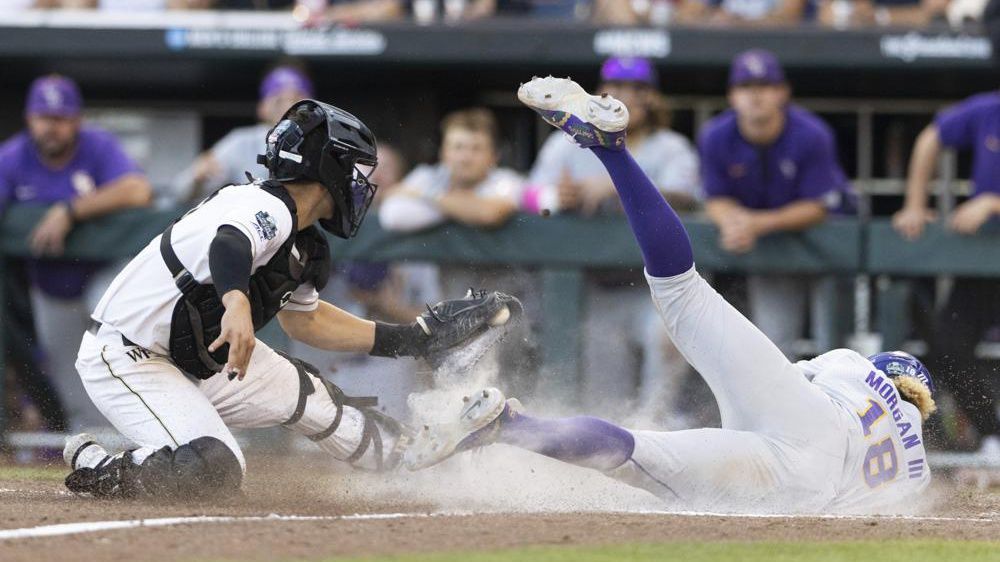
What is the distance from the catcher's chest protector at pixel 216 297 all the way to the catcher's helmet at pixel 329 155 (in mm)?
99

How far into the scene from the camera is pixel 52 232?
8156 millimetres

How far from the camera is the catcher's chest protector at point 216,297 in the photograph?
5.32 metres

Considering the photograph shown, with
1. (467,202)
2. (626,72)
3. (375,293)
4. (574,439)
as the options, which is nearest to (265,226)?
(574,439)

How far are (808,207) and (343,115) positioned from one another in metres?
3.32

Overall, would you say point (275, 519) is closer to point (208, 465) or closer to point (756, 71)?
point (208, 465)

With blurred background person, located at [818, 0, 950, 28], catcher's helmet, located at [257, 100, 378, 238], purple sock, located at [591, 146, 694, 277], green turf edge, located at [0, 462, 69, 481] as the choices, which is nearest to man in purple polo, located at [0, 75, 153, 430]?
green turf edge, located at [0, 462, 69, 481]

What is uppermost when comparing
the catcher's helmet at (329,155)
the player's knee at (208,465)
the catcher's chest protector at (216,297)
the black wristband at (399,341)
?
the catcher's helmet at (329,155)

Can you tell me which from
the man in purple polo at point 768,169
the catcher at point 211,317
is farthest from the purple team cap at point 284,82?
the catcher at point 211,317

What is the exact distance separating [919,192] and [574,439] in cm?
377

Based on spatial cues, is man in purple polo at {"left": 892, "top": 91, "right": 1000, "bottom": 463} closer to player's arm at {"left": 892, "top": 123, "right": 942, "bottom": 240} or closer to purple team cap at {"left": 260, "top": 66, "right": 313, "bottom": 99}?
player's arm at {"left": 892, "top": 123, "right": 942, "bottom": 240}

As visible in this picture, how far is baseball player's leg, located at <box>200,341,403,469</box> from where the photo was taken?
572 centimetres

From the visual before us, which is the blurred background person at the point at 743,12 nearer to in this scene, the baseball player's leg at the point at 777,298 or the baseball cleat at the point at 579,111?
the baseball player's leg at the point at 777,298

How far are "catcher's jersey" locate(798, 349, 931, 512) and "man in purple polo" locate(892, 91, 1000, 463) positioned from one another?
6.77ft

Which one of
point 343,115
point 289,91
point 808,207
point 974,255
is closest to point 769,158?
point 808,207
